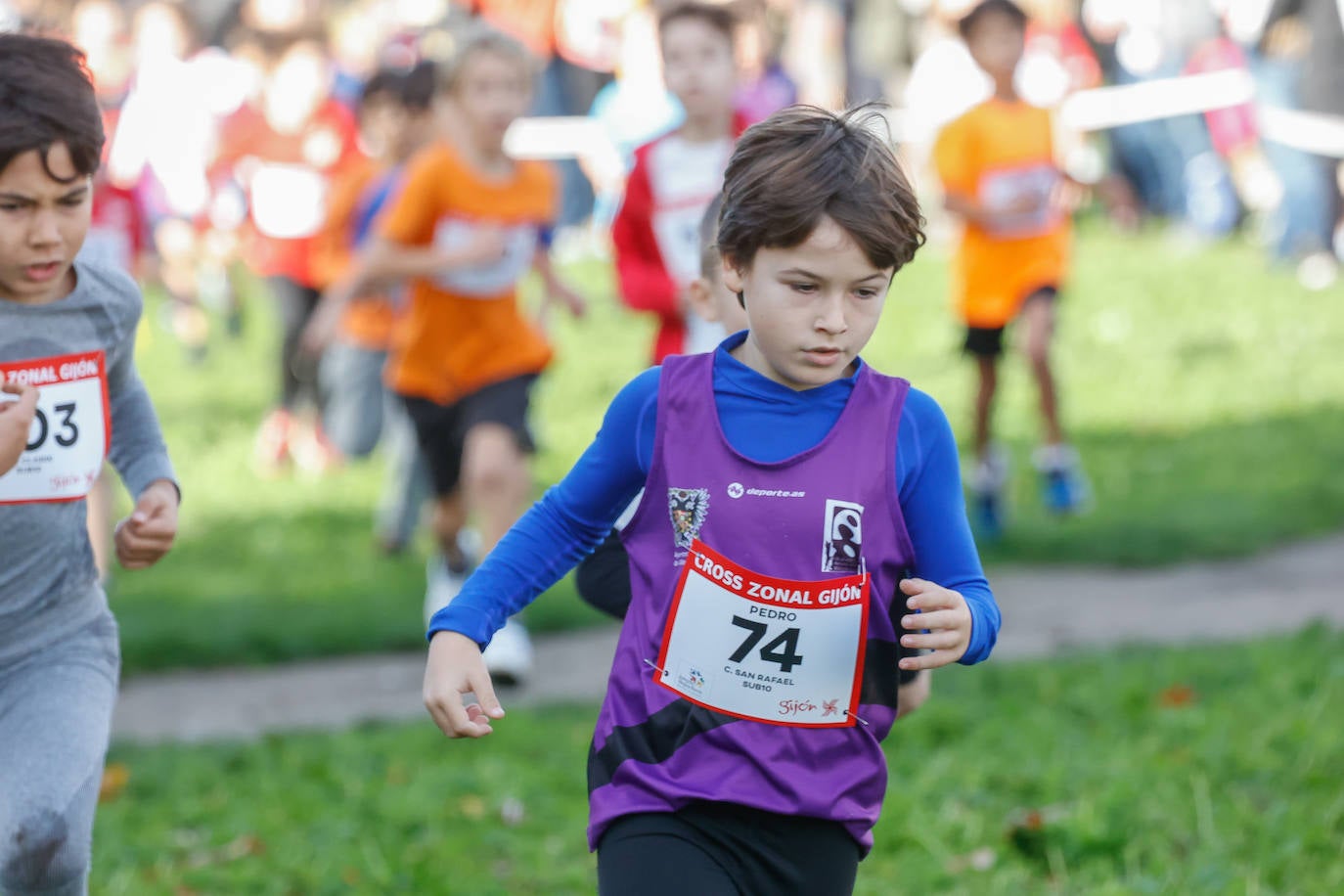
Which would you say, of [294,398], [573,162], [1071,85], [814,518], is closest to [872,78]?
[1071,85]

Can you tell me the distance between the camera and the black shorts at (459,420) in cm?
636

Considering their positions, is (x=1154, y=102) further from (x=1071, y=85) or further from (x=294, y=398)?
(x=294, y=398)

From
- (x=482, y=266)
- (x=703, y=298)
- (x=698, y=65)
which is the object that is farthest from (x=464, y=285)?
(x=703, y=298)

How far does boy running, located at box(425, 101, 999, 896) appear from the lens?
267 cm

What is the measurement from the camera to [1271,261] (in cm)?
1497

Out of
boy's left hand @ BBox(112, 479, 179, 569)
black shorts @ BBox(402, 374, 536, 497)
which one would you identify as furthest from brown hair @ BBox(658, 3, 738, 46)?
boy's left hand @ BBox(112, 479, 179, 569)

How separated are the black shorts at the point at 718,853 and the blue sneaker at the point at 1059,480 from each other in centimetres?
559

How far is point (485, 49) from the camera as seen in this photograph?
20.1ft

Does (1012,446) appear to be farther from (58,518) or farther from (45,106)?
(45,106)

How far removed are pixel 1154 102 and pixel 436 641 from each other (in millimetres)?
16630

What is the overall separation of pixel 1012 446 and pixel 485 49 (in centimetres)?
453

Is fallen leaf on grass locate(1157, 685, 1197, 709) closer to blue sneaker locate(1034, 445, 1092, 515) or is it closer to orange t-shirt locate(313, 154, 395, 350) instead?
blue sneaker locate(1034, 445, 1092, 515)

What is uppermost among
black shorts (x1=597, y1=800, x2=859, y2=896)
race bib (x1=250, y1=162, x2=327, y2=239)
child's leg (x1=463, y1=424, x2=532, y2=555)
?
black shorts (x1=597, y1=800, x2=859, y2=896)

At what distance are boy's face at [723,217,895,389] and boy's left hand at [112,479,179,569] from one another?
1275 millimetres
